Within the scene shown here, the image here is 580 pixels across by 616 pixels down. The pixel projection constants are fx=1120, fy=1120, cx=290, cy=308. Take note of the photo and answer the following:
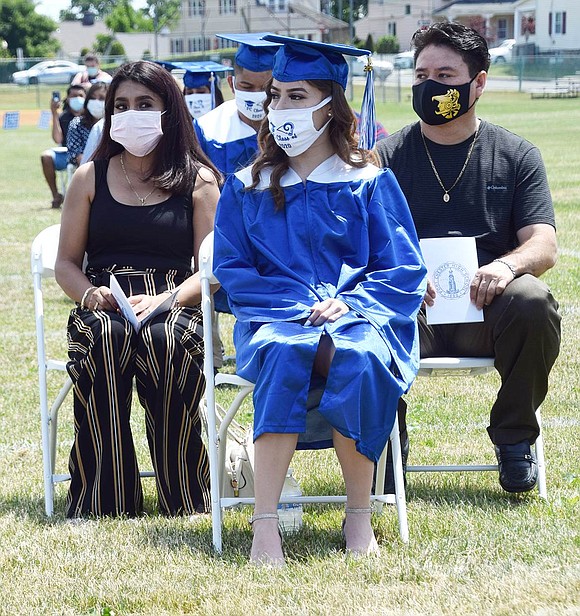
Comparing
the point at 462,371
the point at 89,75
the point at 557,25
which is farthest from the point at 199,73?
the point at 557,25

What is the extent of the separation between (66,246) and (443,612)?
2299mm

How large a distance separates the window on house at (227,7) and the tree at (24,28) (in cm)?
1429

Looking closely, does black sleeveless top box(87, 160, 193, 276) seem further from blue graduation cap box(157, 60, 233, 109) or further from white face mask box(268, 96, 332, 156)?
blue graduation cap box(157, 60, 233, 109)

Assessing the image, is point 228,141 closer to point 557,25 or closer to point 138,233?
point 138,233

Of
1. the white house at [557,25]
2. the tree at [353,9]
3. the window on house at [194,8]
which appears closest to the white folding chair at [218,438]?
the white house at [557,25]

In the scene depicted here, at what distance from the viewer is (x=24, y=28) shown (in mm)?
83375

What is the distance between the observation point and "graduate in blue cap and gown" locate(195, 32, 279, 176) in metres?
6.43

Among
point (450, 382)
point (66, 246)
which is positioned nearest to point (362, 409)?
point (66, 246)

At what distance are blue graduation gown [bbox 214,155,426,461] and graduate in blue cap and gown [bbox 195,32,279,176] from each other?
2.17 m

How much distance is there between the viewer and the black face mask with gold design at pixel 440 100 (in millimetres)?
4676

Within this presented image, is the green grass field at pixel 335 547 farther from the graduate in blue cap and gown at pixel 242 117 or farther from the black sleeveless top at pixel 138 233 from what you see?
the graduate in blue cap and gown at pixel 242 117

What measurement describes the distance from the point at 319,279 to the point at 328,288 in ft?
0.17

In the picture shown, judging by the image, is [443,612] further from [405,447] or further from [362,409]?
[405,447]

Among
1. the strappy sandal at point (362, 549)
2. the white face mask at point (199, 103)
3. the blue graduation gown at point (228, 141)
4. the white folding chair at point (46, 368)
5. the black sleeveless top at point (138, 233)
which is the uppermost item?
the white face mask at point (199, 103)
